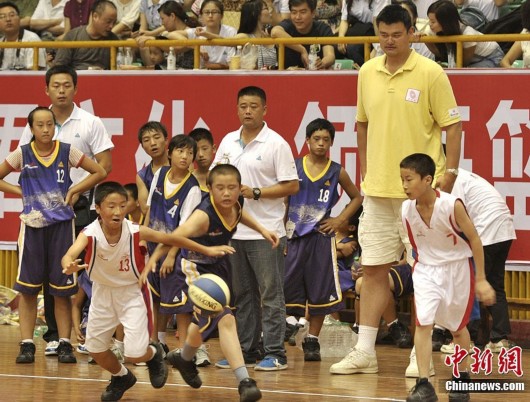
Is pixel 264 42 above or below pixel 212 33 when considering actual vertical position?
below

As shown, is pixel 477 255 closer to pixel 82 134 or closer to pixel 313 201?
pixel 313 201

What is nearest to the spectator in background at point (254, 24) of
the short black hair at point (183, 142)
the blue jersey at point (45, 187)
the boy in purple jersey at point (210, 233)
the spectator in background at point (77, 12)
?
the spectator in background at point (77, 12)

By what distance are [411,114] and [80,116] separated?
11.5 ft

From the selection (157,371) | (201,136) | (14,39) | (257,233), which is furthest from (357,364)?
(14,39)

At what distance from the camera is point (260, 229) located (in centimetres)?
1013

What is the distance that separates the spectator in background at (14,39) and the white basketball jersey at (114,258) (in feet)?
19.0

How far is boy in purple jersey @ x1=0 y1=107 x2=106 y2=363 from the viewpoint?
467 inches

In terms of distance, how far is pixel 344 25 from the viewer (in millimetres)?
15070

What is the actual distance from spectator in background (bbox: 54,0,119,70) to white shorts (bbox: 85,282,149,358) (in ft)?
18.5

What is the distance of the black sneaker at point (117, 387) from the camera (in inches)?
390

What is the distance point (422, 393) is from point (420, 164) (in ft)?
5.61

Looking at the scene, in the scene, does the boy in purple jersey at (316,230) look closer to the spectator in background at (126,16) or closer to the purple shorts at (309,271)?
the purple shorts at (309,271)

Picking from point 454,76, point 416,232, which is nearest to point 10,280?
point 454,76

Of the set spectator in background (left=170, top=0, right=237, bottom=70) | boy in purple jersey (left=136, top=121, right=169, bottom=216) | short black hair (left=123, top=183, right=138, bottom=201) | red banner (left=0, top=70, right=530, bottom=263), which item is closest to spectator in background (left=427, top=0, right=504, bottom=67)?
red banner (left=0, top=70, right=530, bottom=263)
